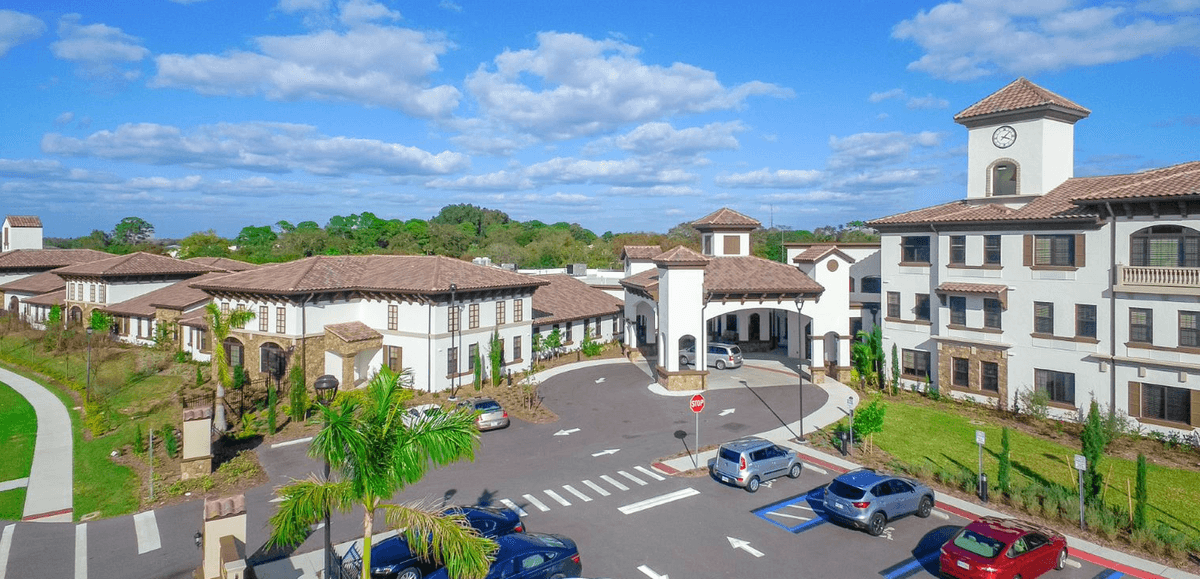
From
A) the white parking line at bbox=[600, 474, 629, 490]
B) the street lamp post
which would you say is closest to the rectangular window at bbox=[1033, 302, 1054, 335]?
the white parking line at bbox=[600, 474, 629, 490]

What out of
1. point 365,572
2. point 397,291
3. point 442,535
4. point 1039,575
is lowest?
point 1039,575

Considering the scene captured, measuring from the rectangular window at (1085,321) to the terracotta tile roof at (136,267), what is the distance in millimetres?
57404

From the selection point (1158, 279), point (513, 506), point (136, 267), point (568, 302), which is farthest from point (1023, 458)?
point (136, 267)

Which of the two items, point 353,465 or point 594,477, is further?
point 594,477

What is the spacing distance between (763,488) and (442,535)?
13.7 metres

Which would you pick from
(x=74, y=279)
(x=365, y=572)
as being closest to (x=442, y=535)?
(x=365, y=572)

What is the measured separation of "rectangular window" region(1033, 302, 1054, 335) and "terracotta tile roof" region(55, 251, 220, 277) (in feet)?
184

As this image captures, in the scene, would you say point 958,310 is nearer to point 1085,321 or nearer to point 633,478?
point 1085,321

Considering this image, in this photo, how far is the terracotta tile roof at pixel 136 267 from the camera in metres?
47.9

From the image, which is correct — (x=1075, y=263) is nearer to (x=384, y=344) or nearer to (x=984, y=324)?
(x=984, y=324)

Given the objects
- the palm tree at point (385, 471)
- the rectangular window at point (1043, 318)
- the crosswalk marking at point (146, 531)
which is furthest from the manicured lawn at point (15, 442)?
the rectangular window at point (1043, 318)

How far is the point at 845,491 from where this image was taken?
58.6 feet

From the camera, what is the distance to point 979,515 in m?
18.7

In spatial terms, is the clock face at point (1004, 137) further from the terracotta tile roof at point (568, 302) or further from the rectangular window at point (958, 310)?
the terracotta tile roof at point (568, 302)
